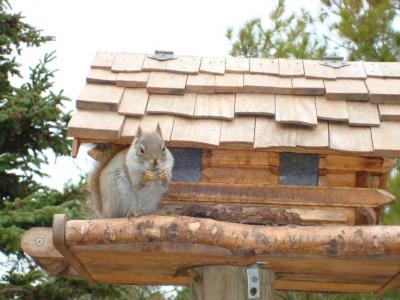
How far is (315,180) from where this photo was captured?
3490mm

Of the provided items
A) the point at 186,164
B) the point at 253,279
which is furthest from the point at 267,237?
the point at 186,164

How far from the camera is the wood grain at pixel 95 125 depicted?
10.8 ft

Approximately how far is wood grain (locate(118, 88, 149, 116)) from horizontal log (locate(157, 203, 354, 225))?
0.43 meters

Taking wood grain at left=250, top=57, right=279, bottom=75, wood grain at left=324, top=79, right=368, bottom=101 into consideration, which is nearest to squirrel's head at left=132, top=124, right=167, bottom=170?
wood grain at left=250, top=57, right=279, bottom=75

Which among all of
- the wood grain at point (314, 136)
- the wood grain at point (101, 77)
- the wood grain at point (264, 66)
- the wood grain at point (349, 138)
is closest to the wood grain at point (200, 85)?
the wood grain at point (264, 66)

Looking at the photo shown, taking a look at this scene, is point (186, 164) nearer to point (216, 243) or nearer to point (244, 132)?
point (244, 132)

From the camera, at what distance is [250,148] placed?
3326mm

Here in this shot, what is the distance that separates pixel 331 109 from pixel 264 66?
1.45ft

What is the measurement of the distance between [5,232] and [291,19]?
13.0 ft

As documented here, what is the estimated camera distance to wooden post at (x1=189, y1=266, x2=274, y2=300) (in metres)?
3.22

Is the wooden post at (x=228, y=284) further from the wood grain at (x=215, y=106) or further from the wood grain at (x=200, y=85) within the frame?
the wood grain at (x=200, y=85)

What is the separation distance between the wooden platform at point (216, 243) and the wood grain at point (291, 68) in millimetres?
950

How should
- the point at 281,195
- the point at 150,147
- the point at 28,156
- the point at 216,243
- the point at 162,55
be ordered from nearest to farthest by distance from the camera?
the point at 216,243 < the point at 150,147 < the point at 281,195 < the point at 162,55 < the point at 28,156

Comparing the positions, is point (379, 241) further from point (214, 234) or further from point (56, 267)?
point (56, 267)
